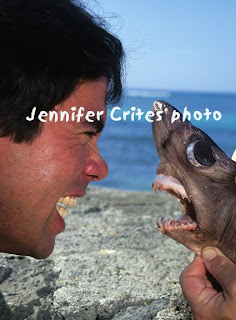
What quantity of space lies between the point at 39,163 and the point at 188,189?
0.70 meters

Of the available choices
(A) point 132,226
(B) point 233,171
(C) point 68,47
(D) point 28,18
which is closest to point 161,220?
(B) point 233,171

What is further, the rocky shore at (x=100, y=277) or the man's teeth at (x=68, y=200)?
the rocky shore at (x=100, y=277)

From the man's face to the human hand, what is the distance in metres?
0.65

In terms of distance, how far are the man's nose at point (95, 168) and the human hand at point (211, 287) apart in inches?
24.7

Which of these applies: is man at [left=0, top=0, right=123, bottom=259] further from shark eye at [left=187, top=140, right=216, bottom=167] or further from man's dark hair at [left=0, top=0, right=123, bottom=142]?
shark eye at [left=187, top=140, right=216, bottom=167]

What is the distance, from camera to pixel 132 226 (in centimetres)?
432

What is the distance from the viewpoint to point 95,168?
2666mm

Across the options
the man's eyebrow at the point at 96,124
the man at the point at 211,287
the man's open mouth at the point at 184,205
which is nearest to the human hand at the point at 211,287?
the man at the point at 211,287

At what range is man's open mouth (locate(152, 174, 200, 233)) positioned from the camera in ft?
8.22

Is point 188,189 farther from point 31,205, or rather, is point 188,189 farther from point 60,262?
point 60,262

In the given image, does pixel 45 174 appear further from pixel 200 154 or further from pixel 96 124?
pixel 200 154

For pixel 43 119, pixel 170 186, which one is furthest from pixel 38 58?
pixel 170 186

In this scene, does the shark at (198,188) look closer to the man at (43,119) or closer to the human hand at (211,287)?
the human hand at (211,287)

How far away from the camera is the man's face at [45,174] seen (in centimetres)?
247
